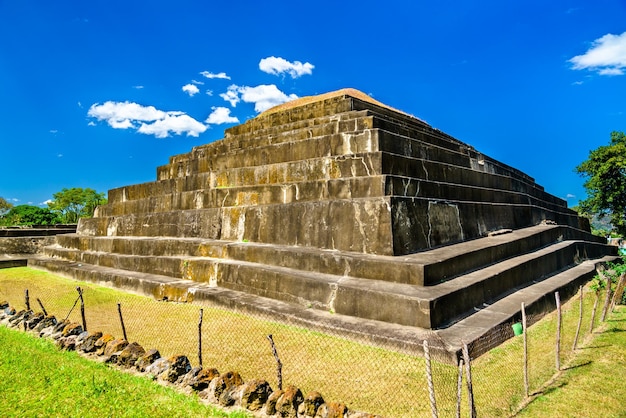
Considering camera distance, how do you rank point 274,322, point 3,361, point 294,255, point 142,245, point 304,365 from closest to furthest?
point 304,365 → point 3,361 → point 274,322 → point 294,255 → point 142,245

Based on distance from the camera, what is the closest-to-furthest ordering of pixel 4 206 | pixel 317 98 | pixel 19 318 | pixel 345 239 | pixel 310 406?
pixel 310 406 → pixel 19 318 → pixel 345 239 → pixel 317 98 → pixel 4 206

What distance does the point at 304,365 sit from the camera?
14.9 ft

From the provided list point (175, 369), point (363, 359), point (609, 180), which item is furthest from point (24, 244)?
point (609, 180)

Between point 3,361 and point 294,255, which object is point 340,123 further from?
point 3,361

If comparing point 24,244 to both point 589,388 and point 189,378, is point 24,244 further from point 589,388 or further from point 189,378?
point 589,388

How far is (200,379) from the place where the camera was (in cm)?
400

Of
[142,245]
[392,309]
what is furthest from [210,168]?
[392,309]

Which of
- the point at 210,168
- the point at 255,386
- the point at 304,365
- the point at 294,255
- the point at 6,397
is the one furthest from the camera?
the point at 210,168

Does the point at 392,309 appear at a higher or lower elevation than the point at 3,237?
lower

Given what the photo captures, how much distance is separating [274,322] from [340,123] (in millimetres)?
5482

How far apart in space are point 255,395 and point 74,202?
53.9m

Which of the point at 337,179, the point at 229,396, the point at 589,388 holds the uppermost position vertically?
the point at 337,179

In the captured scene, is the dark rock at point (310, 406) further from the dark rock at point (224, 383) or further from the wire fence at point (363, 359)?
the dark rock at point (224, 383)

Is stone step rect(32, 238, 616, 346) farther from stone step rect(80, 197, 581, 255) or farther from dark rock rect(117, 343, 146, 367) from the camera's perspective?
dark rock rect(117, 343, 146, 367)
